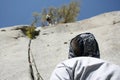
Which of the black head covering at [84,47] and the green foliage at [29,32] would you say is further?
the green foliage at [29,32]

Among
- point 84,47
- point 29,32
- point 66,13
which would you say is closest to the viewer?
point 84,47

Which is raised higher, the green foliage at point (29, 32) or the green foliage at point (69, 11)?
the green foliage at point (69, 11)

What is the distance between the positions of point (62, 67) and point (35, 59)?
25.5 feet

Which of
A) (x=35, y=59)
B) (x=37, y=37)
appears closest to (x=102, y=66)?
(x=35, y=59)

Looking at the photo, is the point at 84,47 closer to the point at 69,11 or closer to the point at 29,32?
the point at 29,32

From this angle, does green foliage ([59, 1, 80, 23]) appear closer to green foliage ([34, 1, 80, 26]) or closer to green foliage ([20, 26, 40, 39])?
green foliage ([34, 1, 80, 26])

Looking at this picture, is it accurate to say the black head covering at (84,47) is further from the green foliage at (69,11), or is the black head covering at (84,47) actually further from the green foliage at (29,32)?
the green foliage at (69,11)

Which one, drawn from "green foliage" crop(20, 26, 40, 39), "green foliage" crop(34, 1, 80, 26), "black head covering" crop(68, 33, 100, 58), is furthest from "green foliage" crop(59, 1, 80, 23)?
"black head covering" crop(68, 33, 100, 58)

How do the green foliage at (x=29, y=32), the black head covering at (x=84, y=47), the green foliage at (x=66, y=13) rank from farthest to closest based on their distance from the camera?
the green foliage at (x=66, y=13) < the green foliage at (x=29, y=32) < the black head covering at (x=84, y=47)

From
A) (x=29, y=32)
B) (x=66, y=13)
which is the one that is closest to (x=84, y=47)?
(x=29, y=32)

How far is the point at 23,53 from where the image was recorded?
11.7m

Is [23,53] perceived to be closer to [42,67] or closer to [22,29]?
[42,67]

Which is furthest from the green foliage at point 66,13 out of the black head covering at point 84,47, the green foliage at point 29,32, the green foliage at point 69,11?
the black head covering at point 84,47

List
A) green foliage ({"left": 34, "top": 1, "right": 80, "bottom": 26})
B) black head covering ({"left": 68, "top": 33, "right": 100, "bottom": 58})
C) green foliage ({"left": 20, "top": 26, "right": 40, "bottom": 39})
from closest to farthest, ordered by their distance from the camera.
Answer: black head covering ({"left": 68, "top": 33, "right": 100, "bottom": 58})
green foliage ({"left": 20, "top": 26, "right": 40, "bottom": 39})
green foliage ({"left": 34, "top": 1, "right": 80, "bottom": 26})
